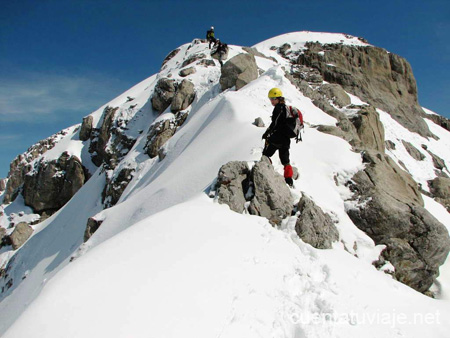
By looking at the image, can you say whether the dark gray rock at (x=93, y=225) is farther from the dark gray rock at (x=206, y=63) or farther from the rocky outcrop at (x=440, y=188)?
the rocky outcrop at (x=440, y=188)

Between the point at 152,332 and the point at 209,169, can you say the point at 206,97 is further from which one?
the point at 152,332

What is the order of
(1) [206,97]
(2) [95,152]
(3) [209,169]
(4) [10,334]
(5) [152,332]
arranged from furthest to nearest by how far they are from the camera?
1. (2) [95,152]
2. (1) [206,97]
3. (3) [209,169]
4. (5) [152,332]
5. (4) [10,334]

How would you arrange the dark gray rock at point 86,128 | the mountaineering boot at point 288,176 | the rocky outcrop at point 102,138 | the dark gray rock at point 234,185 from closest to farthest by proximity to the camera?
1. the dark gray rock at point 234,185
2. the mountaineering boot at point 288,176
3. the rocky outcrop at point 102,138
4. the dark gray rock at point 86,128

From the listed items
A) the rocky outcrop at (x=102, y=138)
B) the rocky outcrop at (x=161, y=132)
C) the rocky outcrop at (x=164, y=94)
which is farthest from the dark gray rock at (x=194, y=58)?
the rocky outcrop at (x=102, y=138)

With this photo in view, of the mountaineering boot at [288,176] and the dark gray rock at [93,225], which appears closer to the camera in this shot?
the mountaineering boot at [288,176]

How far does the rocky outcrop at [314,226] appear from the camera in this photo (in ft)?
23.0

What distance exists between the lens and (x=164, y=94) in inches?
1152

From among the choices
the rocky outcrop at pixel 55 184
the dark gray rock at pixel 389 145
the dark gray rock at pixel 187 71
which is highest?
the dark gray rock at pixel 187 71

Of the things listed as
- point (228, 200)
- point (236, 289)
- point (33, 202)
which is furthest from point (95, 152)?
point (236, 289)

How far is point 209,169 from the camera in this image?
1025cm

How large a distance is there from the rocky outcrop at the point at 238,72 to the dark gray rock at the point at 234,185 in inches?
624

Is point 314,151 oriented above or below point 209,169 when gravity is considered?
above

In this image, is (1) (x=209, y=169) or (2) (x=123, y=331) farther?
(1) (x=209, y=169)

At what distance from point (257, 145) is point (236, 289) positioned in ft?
23.0
